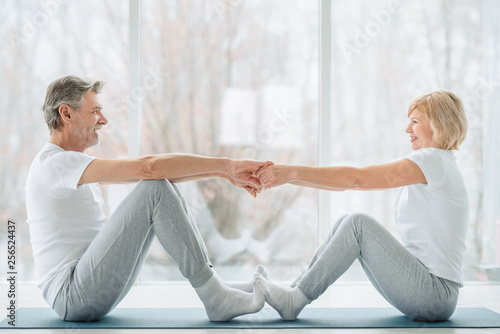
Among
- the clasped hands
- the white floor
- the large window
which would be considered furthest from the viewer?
the large window

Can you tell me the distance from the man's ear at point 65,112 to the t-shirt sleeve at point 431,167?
1405 mm

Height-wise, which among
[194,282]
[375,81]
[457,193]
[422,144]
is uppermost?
[375,81]

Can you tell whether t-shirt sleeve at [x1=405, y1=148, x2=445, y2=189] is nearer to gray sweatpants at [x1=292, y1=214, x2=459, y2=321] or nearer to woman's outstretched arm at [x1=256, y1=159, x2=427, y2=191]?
woman's outstretched arm at [x1=256, y1=159, x2=427, y2=191]

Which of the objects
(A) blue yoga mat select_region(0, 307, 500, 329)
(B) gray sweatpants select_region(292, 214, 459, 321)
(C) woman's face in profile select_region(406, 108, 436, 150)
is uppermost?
(C) woman's face in profile select_region(406, 108, 436, 150)

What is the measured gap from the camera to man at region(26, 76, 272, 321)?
2.04 metres

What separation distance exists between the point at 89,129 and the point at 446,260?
1.55 metres

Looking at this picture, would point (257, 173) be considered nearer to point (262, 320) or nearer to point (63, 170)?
point (262, 320)

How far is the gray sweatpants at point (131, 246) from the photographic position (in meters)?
2.03

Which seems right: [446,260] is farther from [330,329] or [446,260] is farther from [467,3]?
[467,3]

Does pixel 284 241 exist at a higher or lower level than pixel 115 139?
lower

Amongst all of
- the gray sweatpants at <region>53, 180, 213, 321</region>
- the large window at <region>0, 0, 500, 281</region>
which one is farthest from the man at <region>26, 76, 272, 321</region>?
the large window at <region>0, 0, 500, 281</region>

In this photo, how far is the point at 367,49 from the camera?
3746mm

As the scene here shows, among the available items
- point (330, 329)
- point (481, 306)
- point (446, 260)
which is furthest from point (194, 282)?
point (481, 306)

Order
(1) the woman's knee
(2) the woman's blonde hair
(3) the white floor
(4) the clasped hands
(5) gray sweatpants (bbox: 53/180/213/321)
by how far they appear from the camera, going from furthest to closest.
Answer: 1. (3) the white floor
2. (4) the clasped hands
3. (2) the woman's blonde hair
4. (1) the woman's knee
5. (5) gray sweatpants (bbox: 53/180/213/321)
